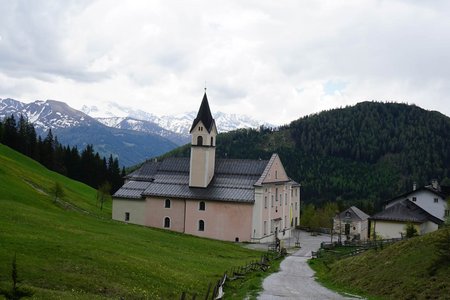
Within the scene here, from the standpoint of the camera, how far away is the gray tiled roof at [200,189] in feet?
241

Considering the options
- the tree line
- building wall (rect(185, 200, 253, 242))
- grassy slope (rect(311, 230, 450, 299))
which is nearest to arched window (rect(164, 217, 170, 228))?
building wall (rect(185, 200, 253, 242))

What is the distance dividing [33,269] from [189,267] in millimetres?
13632

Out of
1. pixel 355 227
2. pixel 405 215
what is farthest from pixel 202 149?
pixel 355 227

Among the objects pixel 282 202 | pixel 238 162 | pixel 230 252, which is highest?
pixel 238 162

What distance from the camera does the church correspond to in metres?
72.0

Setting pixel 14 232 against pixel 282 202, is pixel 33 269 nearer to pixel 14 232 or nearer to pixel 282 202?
pixel 14 232

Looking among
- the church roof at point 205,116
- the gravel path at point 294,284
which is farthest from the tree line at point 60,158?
the gravel path at point 294,284

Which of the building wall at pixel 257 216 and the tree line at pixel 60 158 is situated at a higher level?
the tree line at pixel 60 158

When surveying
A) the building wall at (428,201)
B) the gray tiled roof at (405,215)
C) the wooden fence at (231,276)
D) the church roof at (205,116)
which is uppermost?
the church roof at (205,116)

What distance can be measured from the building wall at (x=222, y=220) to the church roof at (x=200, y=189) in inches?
39.7

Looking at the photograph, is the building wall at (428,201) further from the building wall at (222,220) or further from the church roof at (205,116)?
the church roof at (205,116)

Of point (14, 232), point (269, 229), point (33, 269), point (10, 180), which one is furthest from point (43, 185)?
point (33, 269)

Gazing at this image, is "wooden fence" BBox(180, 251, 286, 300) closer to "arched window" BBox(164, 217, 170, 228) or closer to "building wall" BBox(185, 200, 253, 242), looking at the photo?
"building wall" BBox(185, 200, 253, 242)

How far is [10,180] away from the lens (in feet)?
206
